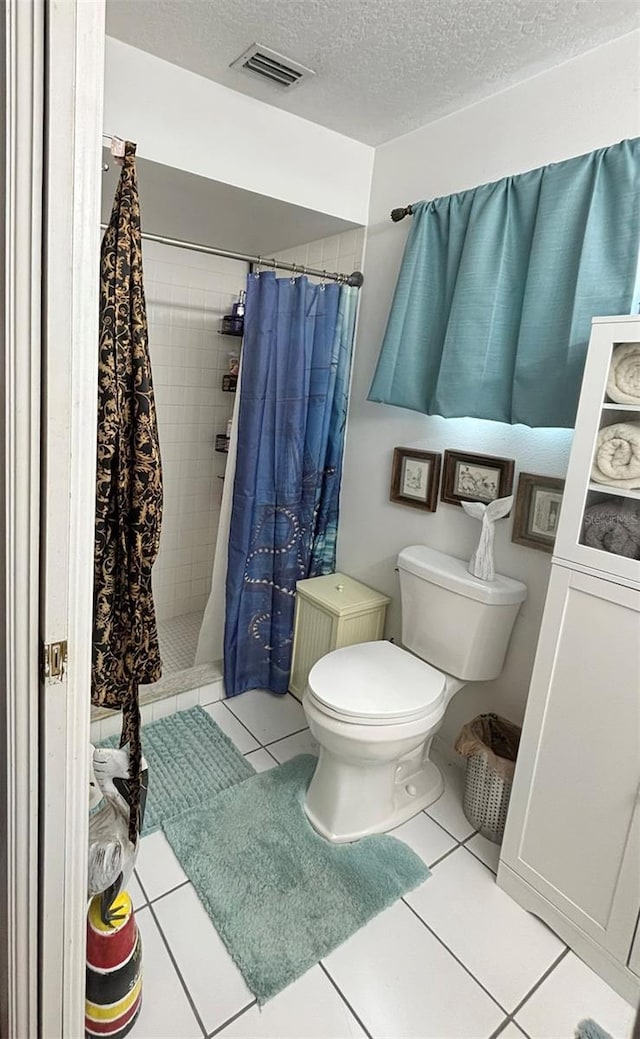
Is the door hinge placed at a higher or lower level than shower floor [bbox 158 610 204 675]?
higher

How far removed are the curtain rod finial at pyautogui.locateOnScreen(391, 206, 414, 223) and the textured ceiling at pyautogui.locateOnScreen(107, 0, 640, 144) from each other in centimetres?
32

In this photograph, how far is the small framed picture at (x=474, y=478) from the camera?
6.11ft

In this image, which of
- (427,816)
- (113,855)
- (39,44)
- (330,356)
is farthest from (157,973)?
(330,356)

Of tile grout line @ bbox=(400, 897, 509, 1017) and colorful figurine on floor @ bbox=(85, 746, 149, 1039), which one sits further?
tile grout line @ bbox=(400, 897, 509, 1017)

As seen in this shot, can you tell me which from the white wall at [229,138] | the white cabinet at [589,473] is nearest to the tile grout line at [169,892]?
the white cabinet at [589,473]

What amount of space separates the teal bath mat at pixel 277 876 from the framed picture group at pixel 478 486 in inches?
42.2

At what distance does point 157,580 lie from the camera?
294 centimetres

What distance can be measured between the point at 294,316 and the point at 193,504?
1.25m

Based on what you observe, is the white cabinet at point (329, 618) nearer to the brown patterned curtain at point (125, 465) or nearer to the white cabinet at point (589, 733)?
the white cabinet at point (589, 733)

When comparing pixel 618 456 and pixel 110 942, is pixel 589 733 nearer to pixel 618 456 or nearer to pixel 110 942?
pixel 618 456

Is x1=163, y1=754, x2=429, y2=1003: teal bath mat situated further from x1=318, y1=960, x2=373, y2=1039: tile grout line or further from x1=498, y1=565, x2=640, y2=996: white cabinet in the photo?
x1=498, y1=565, x2=640, y2=996: white cabinet

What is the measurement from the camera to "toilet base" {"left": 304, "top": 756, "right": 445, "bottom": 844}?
1732 millimetres

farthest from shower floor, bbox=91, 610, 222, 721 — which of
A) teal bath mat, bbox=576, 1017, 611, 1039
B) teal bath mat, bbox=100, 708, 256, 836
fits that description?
teal bath mat, bbox=576, 1017, 611, 1039

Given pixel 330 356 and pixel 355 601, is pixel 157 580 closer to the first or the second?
pixel 355 601
